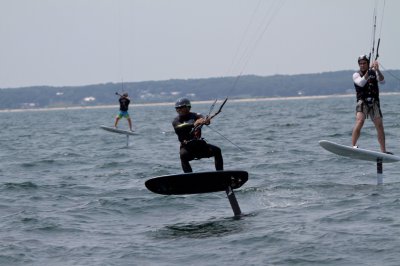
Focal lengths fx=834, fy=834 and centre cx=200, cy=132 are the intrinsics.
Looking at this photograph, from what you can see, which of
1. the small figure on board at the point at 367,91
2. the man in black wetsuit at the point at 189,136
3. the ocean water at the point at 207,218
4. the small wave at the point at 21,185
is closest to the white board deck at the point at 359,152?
the small figure on board at the point at 367,91

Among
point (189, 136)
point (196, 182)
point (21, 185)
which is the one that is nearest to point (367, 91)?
point (189, 136)

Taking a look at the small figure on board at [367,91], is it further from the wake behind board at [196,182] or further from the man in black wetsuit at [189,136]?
the man in black wetsuit at [189,136]

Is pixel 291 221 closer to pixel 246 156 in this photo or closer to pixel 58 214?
pixel 58 214

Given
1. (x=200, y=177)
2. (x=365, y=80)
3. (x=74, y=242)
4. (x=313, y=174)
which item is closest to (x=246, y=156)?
(x=313, y=174)

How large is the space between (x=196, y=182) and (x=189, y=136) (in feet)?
2.48

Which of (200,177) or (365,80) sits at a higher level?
(365,80)

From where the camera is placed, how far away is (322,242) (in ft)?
36.3

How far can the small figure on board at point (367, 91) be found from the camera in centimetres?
1508

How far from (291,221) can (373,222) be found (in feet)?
4.18

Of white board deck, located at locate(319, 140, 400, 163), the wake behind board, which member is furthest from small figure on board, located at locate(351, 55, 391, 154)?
the wake behind board

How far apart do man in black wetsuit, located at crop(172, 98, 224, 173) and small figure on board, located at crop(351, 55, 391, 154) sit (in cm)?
324

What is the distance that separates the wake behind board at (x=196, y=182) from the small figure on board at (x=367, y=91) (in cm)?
285

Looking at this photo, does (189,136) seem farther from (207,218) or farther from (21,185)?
(21,185)

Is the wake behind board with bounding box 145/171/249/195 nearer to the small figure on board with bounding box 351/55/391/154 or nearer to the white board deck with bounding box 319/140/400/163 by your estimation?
the white board deck with bounding box 319/140/400/163
